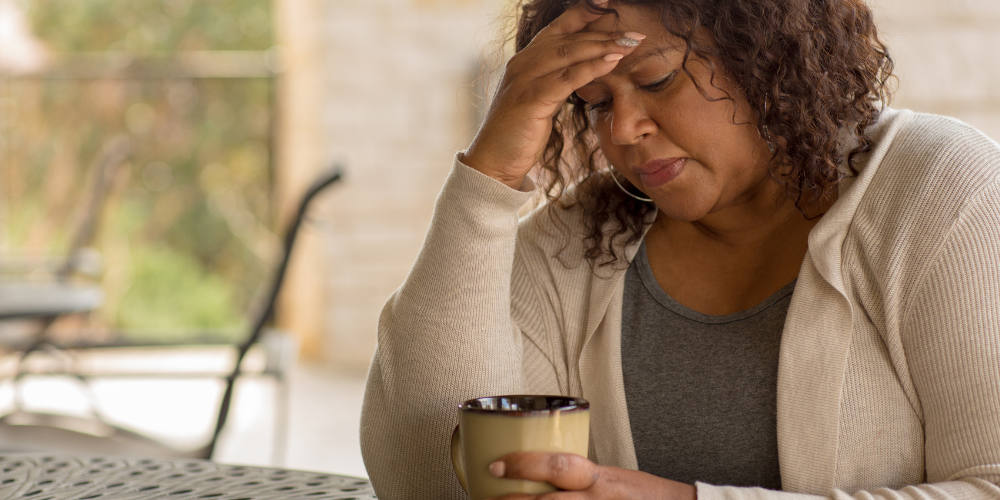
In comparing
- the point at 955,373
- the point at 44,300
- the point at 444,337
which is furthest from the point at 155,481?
the point at 44,300

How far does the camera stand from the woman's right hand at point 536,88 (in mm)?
918

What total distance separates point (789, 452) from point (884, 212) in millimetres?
255

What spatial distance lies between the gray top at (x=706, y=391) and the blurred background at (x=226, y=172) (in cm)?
199

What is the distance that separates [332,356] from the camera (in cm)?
420

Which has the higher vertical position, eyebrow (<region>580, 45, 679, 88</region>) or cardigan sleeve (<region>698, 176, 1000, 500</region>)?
eyebrow (<region>580, 45, 679, 88</region>)

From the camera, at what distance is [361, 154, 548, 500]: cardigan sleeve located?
95 centimetres

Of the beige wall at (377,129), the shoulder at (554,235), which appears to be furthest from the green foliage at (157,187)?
the shoulder at (554,235)

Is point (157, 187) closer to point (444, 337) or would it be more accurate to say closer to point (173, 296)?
point (173, 296)

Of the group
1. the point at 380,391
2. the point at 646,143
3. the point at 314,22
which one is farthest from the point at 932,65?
the point at 314,22

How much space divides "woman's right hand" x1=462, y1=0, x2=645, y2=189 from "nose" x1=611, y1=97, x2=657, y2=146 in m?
0.06

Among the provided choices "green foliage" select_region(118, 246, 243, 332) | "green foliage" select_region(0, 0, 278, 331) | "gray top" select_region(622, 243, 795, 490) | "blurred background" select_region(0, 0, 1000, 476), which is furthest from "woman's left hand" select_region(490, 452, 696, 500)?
"green foliage" select_region(118, 246, 243, 332)

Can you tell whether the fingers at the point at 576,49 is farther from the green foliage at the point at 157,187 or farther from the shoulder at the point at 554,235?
the green foliage at the point at 157,187

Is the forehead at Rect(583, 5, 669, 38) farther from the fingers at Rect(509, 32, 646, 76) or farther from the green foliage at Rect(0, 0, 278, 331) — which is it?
the green foliage at Rect(0, 0, 278, 331)

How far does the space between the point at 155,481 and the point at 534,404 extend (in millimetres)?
395
